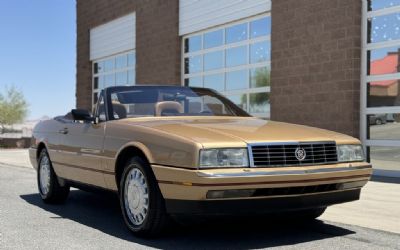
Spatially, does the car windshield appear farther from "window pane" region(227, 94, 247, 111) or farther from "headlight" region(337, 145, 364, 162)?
"window pane" region(227, 94, 247, 111)

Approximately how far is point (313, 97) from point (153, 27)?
769 cm

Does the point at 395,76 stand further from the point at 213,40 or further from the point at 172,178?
the point at 172,178

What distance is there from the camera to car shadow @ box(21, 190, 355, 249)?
4805 mm

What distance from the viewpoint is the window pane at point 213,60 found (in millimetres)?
15281

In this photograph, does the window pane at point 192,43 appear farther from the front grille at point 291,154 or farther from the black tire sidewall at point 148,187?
the front grille at point 291,154

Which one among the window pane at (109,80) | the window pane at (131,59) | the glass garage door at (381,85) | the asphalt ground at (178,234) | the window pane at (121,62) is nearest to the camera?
the asphalt ground at (178,234)

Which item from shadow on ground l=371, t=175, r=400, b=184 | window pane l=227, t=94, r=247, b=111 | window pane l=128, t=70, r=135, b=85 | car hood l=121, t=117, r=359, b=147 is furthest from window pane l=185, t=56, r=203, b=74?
car hood l=121, t=117, r=359, b=147

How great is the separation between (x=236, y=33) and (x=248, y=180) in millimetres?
10713

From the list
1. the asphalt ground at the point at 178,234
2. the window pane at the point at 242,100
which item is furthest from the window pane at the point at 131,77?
the asphalt ground at the point at 178,234

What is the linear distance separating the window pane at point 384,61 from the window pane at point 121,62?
36.7ft

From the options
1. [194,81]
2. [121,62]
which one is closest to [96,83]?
[121,62]

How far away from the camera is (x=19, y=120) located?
69.1 metres

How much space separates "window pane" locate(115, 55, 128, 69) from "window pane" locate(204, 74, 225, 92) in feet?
17.6

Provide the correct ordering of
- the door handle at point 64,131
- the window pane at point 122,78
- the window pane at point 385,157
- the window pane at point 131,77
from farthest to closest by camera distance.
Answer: the window pane at point 122,78 → the window pane at point 131,77 → the window pane at point 385,157 → the door handle at point 64,131
